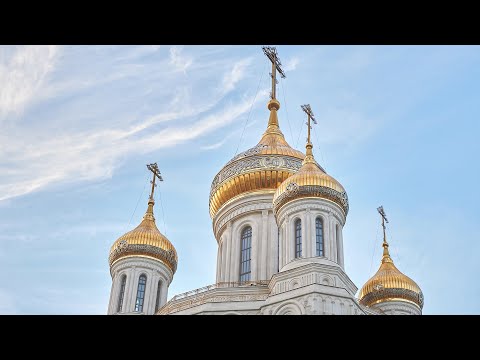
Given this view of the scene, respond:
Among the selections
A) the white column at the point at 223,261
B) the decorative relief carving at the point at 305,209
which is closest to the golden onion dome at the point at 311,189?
the decorative relief carving at the point at 305,209

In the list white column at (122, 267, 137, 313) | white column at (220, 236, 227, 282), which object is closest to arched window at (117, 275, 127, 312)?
white column at (122, 267, 137, 313)

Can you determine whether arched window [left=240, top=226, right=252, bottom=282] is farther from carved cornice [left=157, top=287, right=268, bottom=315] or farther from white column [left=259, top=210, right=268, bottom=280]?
carved cornice [left=157, top=287, right=268, bottom=315]

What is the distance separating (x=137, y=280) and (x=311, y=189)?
361 inches

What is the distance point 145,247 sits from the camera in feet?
97.6

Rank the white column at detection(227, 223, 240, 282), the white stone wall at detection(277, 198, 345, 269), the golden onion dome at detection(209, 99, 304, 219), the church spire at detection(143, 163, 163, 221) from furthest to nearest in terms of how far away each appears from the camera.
Answer: 1. the church spire at detection(143, 163, 163, 221)
2. the golden onion dome at detection(209, 99, 304, 219)
3. the white column at detection(227, 223, 240, 282)
4. the white stone wall at detection(277, 198, 345, 269)

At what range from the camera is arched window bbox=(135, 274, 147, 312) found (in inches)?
1127

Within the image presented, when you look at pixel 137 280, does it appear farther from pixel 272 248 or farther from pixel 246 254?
pixel 272 248

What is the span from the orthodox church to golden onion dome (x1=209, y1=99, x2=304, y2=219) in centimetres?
4

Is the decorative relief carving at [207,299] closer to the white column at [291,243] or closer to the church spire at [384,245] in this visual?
the white column at [291,243]

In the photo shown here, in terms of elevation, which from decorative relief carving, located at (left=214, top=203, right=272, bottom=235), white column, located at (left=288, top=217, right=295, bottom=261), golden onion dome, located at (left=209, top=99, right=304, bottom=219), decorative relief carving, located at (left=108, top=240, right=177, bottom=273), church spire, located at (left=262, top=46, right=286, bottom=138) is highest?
church spire, located at (left=262, top=46, right=286, bottom=138)

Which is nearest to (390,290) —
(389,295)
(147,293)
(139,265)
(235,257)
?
(389,295)

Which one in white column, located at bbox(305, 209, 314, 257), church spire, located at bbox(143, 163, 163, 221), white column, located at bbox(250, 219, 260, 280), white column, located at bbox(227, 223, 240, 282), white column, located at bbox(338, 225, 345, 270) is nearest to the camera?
white column, located at bbox(305, 209, 314, 257)
